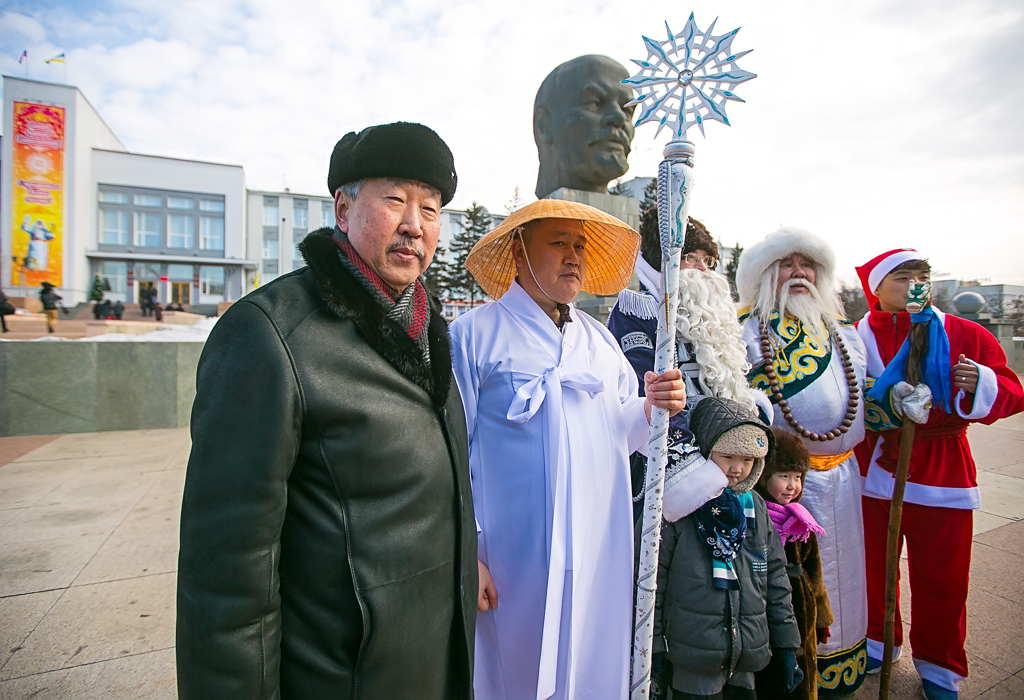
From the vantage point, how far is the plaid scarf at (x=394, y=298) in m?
1.38

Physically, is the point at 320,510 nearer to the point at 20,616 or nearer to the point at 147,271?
the point at 20,616

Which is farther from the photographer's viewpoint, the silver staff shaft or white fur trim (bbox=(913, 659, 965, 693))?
white fur trim (bbox=(913, 659, 965, 693))

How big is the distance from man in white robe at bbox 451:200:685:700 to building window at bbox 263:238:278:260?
1913 inches

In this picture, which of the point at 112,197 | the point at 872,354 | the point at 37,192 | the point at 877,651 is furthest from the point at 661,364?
the point at 112,197

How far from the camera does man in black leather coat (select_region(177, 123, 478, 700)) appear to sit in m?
1.08

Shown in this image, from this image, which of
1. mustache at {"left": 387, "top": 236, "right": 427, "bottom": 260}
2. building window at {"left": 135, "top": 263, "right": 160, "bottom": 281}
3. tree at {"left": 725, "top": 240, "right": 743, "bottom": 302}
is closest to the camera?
mustache at {"left": 387, "top": 236, "right": 427, "bottom": 260}

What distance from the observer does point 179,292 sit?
3906 cm

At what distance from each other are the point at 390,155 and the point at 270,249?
49392 mm

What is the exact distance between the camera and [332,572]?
1208mm

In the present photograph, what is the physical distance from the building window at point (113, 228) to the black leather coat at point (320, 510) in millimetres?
46535

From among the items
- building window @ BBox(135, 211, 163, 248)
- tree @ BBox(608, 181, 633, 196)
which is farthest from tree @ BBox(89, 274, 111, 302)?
tree @ BBox(608, 181, 633, 196)

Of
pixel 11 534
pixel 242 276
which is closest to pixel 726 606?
pixel 11 534

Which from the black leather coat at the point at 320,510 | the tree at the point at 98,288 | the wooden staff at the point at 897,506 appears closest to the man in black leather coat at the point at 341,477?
the black leather coat at the point at 320,510

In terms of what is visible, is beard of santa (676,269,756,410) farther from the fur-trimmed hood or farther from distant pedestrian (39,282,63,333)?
distant pedestrian (39,282,63,333)
